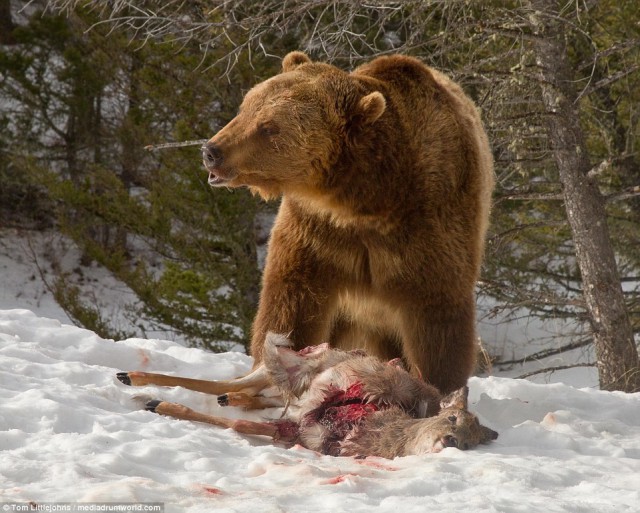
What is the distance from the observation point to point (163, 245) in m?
13.9

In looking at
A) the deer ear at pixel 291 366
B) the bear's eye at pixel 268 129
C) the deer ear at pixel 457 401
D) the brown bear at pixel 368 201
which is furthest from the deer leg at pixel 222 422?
the bear's eye at pixel 268 129

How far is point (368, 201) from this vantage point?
480 centimetres

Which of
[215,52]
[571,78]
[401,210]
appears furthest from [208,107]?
[401,210]

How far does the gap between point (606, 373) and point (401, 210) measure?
12.6 feet

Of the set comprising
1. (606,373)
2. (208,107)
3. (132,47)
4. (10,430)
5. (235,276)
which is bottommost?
(10,430)

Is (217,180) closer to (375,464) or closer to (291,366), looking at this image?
(291,366)

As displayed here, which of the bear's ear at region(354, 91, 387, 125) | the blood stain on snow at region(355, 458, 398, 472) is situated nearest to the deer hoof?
the blood stain on snow at region(355, 458, 398, 472)

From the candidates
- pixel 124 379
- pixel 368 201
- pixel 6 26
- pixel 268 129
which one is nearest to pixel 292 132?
pixel 268 129

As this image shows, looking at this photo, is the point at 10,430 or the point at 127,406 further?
the point at 127,406

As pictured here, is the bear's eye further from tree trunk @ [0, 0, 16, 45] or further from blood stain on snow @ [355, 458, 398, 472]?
tree trunk @ [0, 0, 16, 45]

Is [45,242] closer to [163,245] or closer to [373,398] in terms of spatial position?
[163,245]

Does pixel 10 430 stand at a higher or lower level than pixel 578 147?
lower

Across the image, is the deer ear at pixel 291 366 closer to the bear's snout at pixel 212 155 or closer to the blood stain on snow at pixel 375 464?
the blood stain on snow at pixel 375 464

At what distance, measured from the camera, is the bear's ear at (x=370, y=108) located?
473cm
